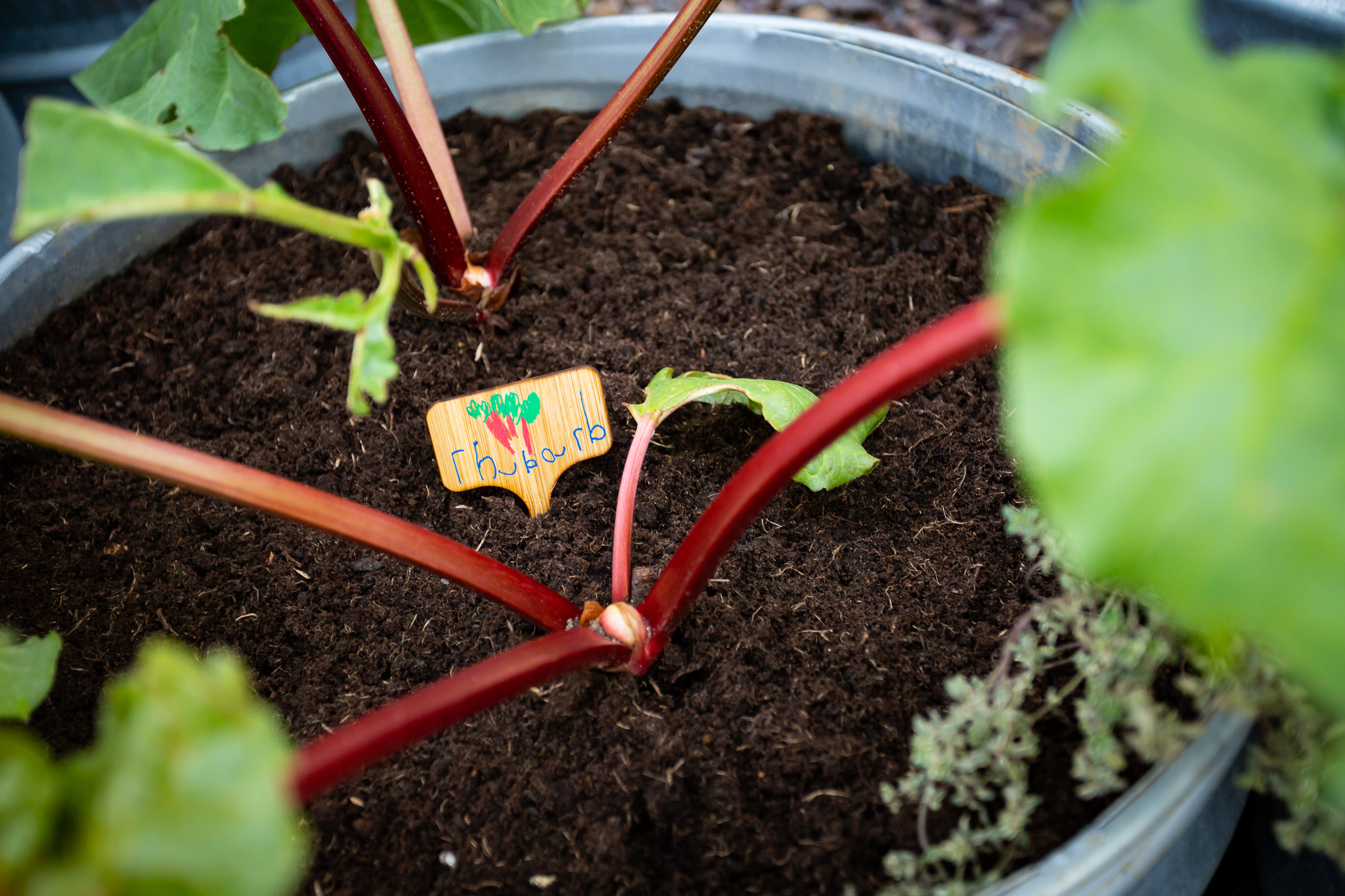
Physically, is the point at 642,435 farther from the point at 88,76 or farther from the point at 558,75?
the point at 88,76

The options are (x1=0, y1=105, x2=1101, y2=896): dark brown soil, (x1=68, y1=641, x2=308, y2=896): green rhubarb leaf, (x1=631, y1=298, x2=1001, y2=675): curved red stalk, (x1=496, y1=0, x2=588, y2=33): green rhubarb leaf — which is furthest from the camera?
(x1=496, y1=0, x2=588, y2=33): green rhubarb leaf

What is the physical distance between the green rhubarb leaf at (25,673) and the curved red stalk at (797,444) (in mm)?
485

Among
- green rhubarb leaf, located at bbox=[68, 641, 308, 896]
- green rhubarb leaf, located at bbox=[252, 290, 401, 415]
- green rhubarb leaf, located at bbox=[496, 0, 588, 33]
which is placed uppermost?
green rhubarb leaf, located at bbox=[252, 290, 401, 415]

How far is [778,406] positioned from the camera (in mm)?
982

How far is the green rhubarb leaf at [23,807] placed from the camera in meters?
0.45

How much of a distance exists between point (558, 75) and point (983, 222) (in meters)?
0.69

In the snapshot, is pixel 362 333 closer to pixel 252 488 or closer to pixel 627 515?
pixel 252 488

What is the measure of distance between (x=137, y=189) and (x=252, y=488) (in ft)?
0.76

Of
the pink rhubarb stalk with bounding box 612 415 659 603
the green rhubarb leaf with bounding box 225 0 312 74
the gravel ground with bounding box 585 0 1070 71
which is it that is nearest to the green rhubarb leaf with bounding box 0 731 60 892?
the pink rhubarb stalk with bounding box 612 415 659 603

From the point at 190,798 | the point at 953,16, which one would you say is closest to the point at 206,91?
the point at 190,798

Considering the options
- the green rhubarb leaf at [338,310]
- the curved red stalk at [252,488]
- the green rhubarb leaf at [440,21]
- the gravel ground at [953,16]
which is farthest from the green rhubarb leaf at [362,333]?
the gravel ground at [953,16]

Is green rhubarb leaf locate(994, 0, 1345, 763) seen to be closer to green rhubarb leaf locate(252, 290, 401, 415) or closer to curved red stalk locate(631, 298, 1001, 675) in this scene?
curved red stalk locate(631, 298, 1001, 675)

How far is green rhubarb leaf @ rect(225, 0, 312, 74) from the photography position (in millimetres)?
1325

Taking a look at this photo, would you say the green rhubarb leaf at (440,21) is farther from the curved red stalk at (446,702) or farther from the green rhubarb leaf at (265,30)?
the curved red stalk at (446,702)
